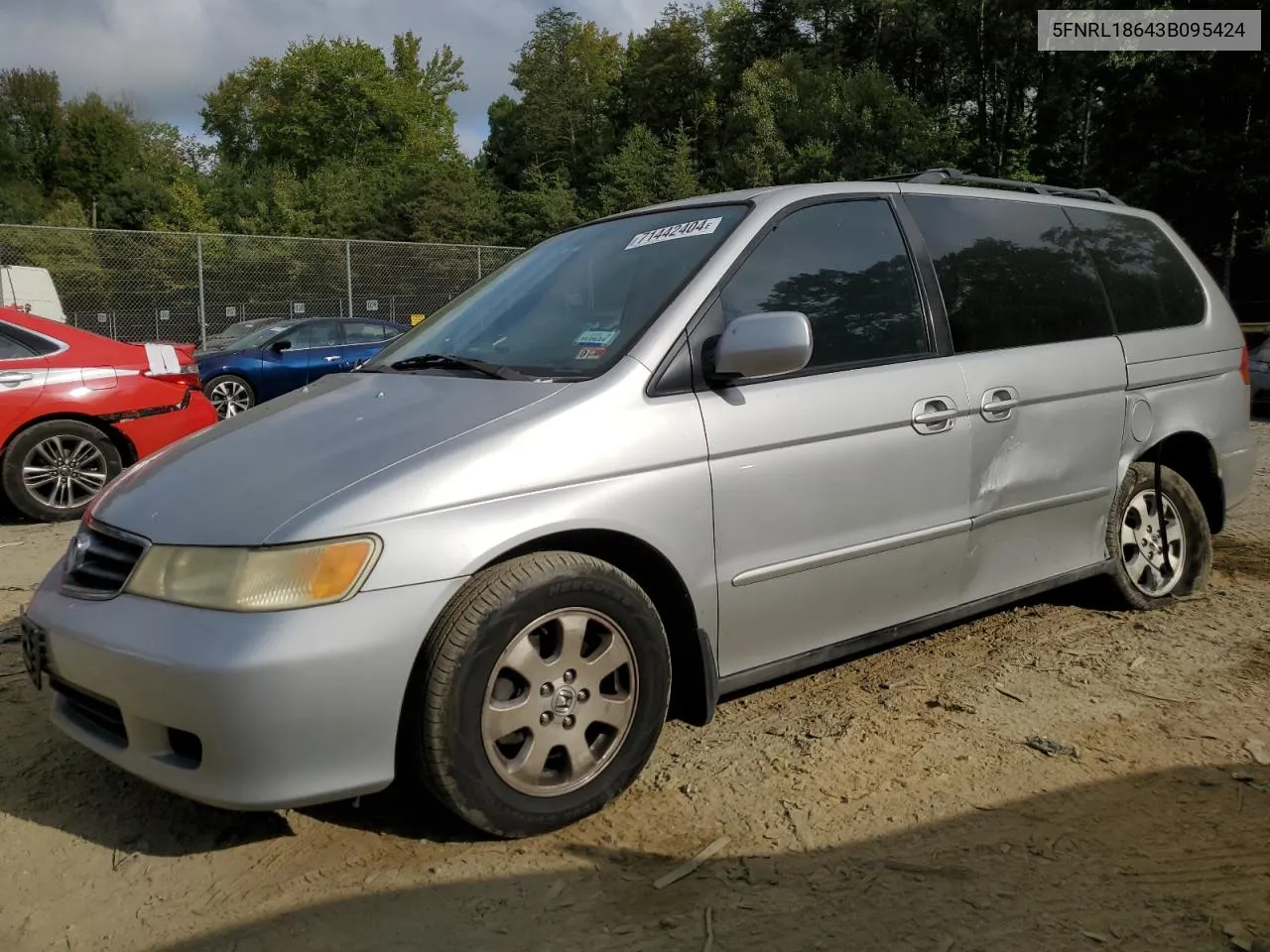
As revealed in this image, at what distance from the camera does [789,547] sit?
289cm

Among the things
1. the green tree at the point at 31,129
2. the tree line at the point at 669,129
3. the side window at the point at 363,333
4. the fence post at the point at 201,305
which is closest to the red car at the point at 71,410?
the side window at the point at 363,333

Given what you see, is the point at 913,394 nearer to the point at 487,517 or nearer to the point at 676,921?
the point at 487,517

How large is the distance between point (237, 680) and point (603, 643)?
0.88m

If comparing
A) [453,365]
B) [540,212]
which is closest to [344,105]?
[540,212]

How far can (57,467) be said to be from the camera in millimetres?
6566

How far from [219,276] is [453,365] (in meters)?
17.2

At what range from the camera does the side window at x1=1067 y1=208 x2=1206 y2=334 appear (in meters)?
4.04

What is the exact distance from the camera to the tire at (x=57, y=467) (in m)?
6.42

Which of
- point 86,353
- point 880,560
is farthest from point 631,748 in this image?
point 86,353

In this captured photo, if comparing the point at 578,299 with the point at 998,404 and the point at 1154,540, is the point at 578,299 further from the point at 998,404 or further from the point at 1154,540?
the point at 1154,540

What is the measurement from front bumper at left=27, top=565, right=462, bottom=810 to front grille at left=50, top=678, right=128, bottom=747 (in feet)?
0.22

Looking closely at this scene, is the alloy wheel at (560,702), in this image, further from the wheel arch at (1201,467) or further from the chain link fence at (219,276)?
the chain link fence at (219,276)

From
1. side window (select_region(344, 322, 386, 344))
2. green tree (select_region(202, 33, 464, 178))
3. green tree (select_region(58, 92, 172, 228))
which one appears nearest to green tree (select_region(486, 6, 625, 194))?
green tree (select_region(202, 33, 464, 178))

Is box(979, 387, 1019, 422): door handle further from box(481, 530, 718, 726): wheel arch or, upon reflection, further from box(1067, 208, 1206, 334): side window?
box(481, 530, 718, 726): wheel arch
